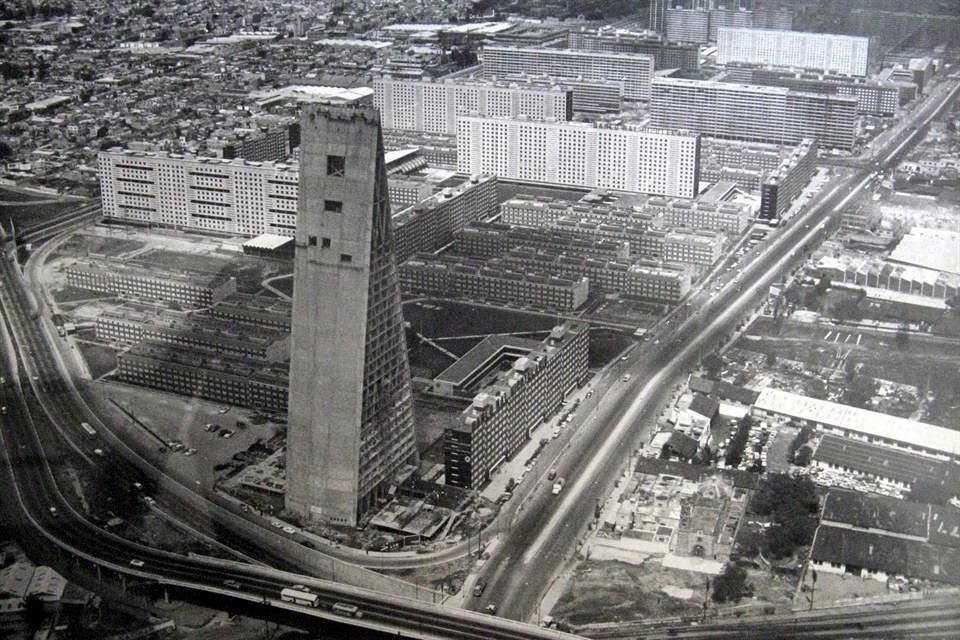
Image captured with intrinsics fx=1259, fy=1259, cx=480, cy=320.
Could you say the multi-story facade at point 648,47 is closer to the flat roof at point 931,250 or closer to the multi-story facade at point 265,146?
the multi-story facade at point 265,146

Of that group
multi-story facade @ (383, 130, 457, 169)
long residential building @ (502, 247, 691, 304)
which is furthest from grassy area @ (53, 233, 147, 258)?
multi-story facade @ (383, 130, 457, 169)

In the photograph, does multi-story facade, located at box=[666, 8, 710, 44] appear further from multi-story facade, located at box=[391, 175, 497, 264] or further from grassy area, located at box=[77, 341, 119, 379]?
grassy area, located at box=[77, 341, 119, 379]

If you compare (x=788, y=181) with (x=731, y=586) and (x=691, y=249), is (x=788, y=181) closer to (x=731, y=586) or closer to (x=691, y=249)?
(x=691, y=249)

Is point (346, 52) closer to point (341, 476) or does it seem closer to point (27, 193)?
point (27, 193)

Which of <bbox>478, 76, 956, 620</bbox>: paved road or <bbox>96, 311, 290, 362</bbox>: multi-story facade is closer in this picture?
<bbox>478, 76, 956, 620</bbox>: paved road

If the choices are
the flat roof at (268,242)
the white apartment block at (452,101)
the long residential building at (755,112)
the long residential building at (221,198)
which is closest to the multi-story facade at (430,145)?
the white apartment block at (452,101)

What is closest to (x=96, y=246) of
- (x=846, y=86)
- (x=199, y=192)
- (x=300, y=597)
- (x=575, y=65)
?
(x=199, y=192)
